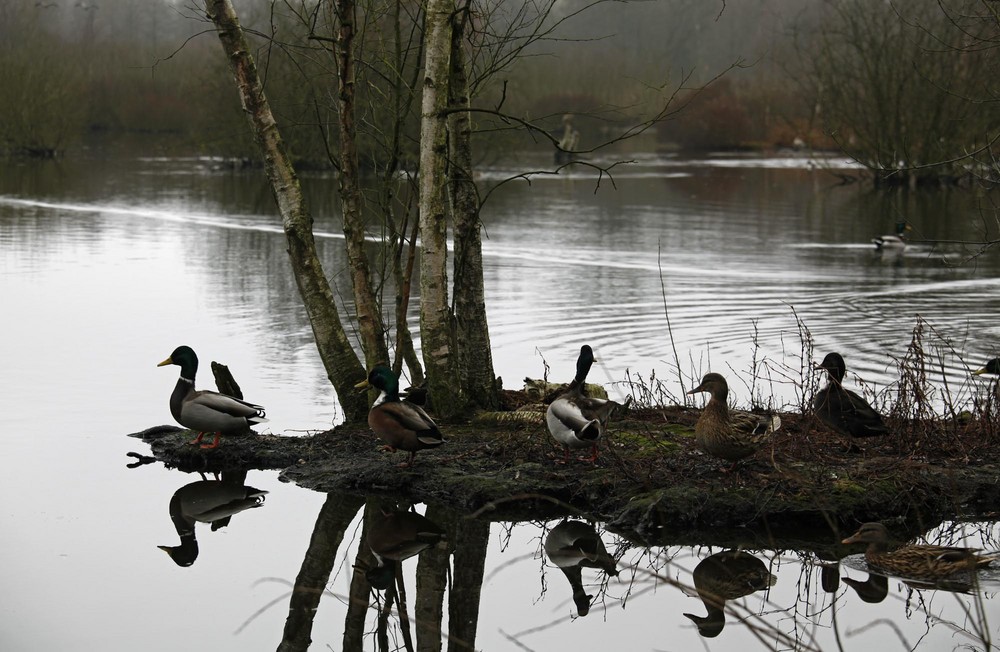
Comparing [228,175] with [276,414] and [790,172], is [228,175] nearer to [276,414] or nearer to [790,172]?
[790,172]

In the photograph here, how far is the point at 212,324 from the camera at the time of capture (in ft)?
53.2

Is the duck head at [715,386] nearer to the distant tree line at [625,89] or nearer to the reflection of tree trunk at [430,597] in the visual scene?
the reflection of tree trunk at [430,597]

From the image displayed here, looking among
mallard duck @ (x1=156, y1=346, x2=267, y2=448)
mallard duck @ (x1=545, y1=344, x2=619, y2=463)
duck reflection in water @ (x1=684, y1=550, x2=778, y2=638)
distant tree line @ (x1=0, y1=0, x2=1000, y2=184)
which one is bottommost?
duck reflection in water @ (x1=684, y1=550, x2=778, y2=638)

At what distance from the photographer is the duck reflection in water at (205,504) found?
7.48 m

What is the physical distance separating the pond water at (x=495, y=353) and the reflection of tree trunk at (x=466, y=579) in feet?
0.21

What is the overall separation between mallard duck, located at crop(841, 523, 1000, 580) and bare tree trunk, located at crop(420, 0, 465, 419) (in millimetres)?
3710

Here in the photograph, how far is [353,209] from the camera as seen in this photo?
9898 millimetres

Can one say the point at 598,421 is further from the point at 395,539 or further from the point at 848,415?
the point at 848,415

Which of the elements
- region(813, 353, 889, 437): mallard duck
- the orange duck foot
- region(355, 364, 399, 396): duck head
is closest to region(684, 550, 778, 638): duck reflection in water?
region(813, 353, 889, 437): mallard duck

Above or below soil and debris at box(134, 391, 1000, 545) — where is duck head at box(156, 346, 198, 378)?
above

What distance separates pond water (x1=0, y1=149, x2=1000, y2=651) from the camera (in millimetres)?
6309

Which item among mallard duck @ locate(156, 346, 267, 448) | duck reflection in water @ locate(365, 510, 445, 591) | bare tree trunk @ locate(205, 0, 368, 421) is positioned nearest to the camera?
duck reflection in water @ locate(365, 510, 445, 591)

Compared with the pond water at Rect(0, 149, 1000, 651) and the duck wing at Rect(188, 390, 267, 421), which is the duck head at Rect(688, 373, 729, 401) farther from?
the duck wing at Rect(188, 390, 267, 421)

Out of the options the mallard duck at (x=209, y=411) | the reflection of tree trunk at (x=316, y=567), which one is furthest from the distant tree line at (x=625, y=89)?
the reflection of tree trunk at (x=316, y=567)
